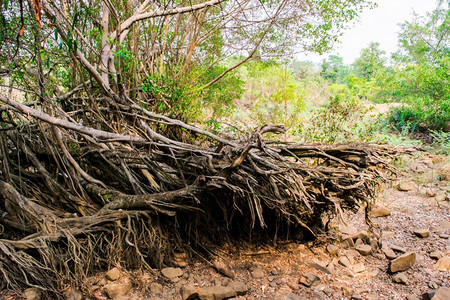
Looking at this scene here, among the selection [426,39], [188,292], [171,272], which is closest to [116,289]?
[171,272]

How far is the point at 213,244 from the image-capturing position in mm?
3686

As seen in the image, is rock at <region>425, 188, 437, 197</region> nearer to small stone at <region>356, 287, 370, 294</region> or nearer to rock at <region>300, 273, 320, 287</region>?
small stone at <region>356, 287, 370, 294</region>

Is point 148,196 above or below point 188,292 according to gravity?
above

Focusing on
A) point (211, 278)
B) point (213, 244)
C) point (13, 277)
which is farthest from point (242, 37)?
point (13, 277)

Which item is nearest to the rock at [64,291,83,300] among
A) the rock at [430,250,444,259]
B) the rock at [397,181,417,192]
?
the rock at [430,250,444,259]

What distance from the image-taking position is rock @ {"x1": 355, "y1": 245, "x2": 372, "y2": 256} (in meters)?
3.72

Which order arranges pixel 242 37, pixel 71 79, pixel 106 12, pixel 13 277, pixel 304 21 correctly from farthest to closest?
pixel 242 37, pixel 304 21, pixel 71 79, pixel 106 12, pixel 13 277

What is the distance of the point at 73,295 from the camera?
2793 mm

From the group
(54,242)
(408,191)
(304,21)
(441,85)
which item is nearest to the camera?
(54,242)

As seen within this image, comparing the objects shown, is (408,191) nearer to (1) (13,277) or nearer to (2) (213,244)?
(2) (213,244)

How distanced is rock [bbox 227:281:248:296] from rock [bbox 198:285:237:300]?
0.20ft

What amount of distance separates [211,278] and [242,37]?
19.6ft

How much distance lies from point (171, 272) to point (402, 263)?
252 centimetres

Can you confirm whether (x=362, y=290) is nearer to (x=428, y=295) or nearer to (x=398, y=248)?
(x=428, y=295)
